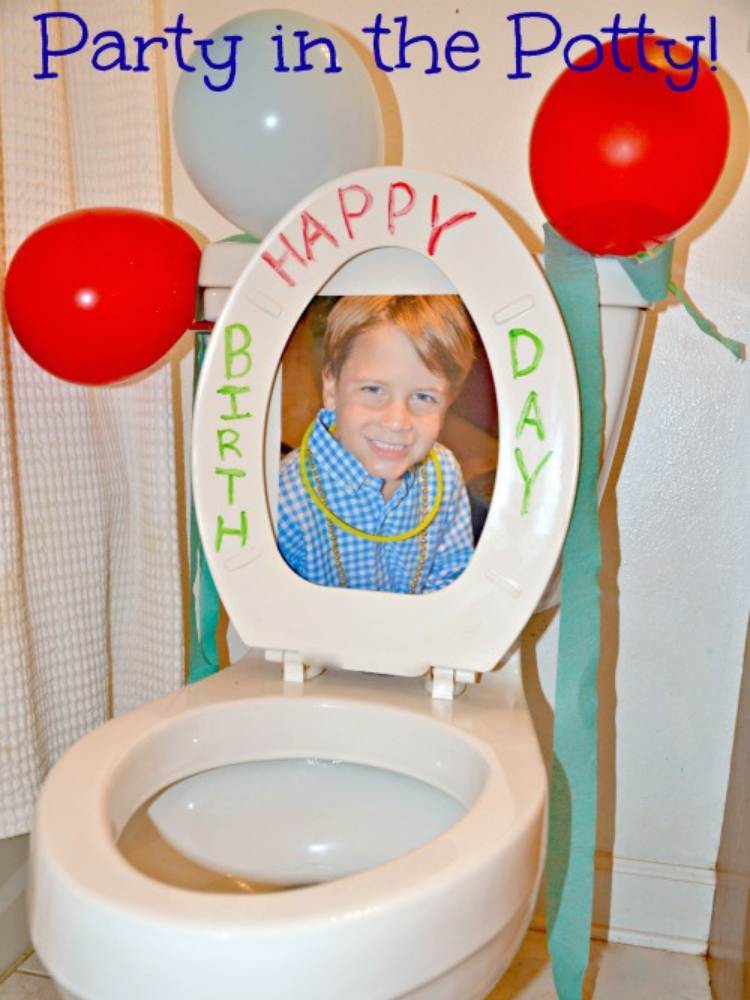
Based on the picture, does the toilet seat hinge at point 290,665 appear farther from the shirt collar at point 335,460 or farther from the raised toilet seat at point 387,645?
the shirt collar at point 335,460

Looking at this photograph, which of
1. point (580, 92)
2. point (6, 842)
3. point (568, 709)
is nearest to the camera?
point (580, 92)

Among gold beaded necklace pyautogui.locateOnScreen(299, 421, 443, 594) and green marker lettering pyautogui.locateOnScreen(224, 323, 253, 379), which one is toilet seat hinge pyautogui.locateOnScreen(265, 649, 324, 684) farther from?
green marker lettering pyautogui.locateOnScreen(224, 323, 253, 379)

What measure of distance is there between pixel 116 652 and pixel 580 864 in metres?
0.60

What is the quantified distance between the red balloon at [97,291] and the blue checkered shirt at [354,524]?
18 centimetres

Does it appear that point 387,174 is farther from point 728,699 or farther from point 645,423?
point 728,699

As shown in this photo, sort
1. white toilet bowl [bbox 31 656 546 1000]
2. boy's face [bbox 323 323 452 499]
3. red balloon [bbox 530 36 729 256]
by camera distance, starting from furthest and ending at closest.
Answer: boy's face [bbox 323 323 452 499]
red balloon [bbox 530 36 729 256]
white toilet bowl [bbox 31 656 546 1000]

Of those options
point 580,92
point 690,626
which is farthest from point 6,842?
point 580,92

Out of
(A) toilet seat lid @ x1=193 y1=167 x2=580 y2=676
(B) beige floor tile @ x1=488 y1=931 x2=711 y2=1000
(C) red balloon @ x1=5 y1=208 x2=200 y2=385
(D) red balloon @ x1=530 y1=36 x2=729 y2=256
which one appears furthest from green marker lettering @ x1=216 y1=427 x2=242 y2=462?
(B) beige floor tile @ x1=488 y1=931 x2=711 y2=1000

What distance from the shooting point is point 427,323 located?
86 cm

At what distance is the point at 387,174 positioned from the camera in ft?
2.78

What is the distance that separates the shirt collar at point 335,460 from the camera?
2.97ft

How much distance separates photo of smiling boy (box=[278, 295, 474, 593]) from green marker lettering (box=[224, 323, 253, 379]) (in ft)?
0.22

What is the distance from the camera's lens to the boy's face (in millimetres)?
874

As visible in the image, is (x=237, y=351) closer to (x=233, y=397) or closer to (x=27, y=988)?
(x=233, y=397)
